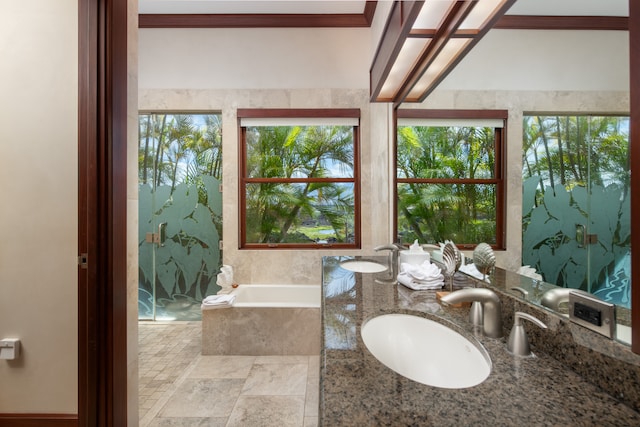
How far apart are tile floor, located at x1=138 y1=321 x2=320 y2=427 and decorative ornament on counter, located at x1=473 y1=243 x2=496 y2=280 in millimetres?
1344

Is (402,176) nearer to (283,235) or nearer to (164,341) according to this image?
(283,235)

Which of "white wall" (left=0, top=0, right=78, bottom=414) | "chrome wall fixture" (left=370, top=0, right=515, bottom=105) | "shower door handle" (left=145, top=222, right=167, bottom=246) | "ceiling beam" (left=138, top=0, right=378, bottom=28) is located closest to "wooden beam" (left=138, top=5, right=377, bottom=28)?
"ceiling beam" (left=138, top=0, right=378, bottom=28)

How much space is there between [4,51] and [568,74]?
7.32 feet

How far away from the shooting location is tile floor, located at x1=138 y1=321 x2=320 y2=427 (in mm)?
1663

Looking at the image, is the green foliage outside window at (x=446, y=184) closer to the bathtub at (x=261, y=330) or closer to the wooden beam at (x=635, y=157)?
the wooden beam at (x=635, y=157)

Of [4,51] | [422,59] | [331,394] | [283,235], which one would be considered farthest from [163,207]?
[331,394]

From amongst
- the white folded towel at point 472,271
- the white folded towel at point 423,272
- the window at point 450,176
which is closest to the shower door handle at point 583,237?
the window at point 450,176

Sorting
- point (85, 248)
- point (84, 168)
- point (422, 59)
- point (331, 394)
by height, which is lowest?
point (331, 394)

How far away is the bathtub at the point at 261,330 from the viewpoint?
2387 mm

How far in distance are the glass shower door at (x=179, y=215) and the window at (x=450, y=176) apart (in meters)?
2.11

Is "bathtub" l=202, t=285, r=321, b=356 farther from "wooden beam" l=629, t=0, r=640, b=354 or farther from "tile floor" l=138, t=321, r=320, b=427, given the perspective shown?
"wooden beam" l=629, t=0, r=640, b=354

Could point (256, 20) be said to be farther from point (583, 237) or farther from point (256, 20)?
point (583, 237)

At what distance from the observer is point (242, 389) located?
1927 mm

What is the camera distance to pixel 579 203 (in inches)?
25.7
